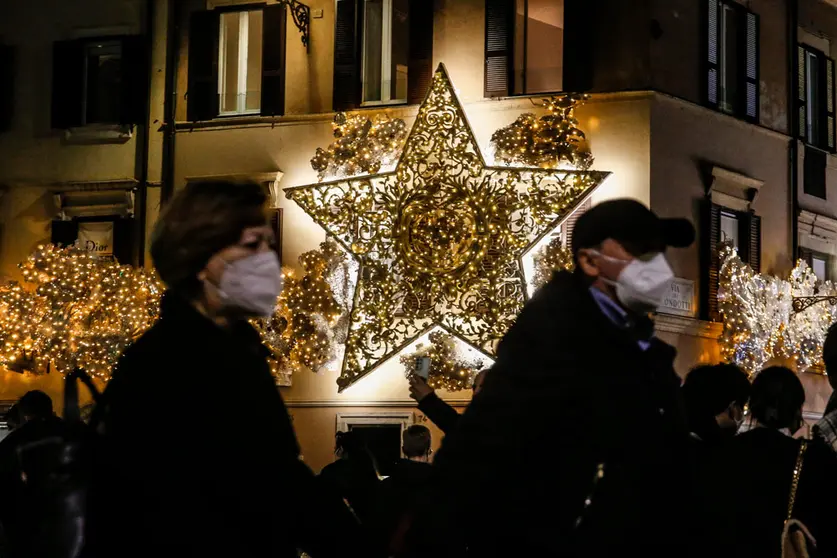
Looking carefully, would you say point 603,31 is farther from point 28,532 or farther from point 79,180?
point 28,532

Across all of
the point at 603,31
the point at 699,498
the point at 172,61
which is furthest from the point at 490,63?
the point at 699,498

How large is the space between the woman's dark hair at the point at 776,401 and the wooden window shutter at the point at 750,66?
15961 mm

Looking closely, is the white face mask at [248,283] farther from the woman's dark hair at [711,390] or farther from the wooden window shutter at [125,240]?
the wooden window shutter at [125,240]

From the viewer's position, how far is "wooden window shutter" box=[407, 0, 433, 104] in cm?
2136

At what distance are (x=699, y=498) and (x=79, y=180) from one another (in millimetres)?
20113

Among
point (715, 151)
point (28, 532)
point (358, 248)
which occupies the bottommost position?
point (28, 532)

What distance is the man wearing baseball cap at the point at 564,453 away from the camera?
4.37m

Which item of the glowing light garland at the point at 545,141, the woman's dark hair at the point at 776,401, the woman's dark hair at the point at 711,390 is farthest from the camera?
the glowing light garland at the point at 545,141

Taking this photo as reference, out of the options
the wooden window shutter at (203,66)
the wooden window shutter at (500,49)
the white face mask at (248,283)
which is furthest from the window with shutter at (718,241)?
the white face mask at (248,283)

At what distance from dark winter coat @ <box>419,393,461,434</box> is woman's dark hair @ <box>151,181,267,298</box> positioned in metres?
5.06

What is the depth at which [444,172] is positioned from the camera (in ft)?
64.4

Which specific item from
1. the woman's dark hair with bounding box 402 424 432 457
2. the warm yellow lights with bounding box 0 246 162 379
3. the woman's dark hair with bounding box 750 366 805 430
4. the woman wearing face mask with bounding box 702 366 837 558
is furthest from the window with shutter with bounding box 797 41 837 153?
the woman wearing face mask with bounding box 702 366 837 558

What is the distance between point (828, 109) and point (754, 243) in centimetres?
340

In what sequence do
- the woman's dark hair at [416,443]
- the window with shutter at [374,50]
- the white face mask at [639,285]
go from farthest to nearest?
1. the window with shutter at [374,50]
2. the woman's dark hair at [416,443]
3. the white face mask at [639,285]
